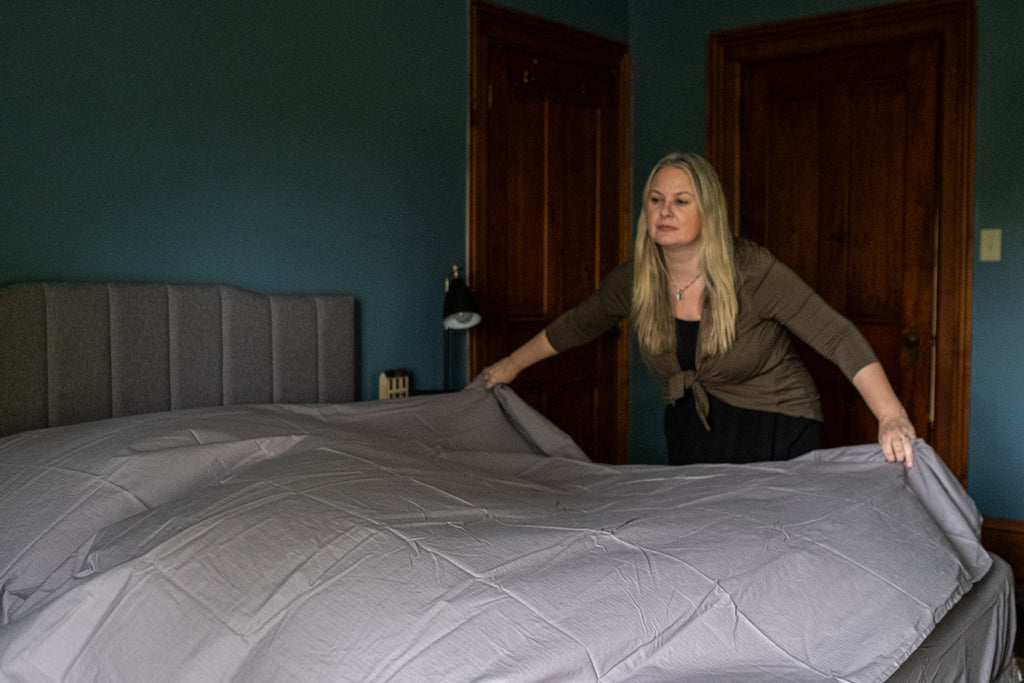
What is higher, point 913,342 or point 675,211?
point 675,211

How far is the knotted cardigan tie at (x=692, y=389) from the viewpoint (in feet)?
8.61

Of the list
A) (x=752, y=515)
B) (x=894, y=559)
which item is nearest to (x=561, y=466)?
(x=752, y=515)

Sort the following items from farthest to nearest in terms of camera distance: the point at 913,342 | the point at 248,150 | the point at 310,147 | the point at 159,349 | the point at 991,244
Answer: the point at 913,342 → the point at 991,244 → the point at 310,147 → the point at 248,150 → the point at 159,349

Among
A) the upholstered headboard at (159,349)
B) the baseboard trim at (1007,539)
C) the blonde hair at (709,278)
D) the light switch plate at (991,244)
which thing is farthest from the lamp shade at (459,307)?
the baseboard trim at (1007,539)

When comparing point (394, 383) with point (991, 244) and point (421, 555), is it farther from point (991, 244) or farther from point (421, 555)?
point (991, 244)

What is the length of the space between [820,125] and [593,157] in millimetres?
1007

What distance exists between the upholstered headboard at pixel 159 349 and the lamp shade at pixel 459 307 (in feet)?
1.19

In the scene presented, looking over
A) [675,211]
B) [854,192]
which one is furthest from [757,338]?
[854,192]

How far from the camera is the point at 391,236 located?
333 centimetres

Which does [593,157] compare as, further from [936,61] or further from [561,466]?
[561,466]

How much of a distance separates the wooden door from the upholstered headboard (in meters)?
0.92

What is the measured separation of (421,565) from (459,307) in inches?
79.5

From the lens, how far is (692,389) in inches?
105

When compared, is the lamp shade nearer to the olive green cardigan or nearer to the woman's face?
the olive green cardigan
